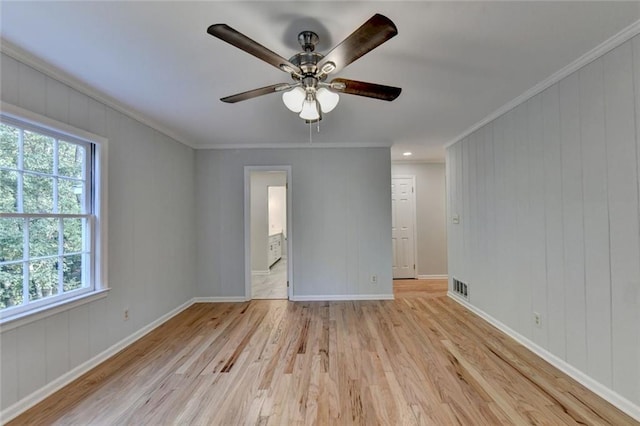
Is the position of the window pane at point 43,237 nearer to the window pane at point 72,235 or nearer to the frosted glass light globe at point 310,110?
the window pane at point 72,235

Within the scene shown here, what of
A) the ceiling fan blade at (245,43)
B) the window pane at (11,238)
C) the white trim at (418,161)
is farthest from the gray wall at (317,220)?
the ceiling fan blade at (245,43)

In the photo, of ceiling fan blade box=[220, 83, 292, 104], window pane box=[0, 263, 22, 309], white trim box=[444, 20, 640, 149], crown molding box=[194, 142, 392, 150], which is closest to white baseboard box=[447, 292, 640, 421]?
white trim box=[444, 20, 640, 149]

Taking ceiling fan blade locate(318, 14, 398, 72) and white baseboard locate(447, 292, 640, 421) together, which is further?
white baseboard locate(447, 292, 640, 421)

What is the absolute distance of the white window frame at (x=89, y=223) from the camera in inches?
73.6

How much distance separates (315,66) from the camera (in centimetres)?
171

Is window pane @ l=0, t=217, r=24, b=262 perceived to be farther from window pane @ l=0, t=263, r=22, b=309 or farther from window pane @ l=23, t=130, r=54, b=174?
window pane @ l=23, t=130, r=54, b=174

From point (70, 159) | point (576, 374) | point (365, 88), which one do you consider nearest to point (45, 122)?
point (70, 159)

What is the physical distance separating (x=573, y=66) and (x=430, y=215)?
3.82 metres

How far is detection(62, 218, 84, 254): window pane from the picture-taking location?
91.7 inches

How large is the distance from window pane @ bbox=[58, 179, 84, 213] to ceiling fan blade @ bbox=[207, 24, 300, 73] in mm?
1969

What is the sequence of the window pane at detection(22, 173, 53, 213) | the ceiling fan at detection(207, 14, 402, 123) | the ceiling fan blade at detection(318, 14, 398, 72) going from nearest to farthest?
the ceiling fan blade at detection(318, 14, 398, 72), the ceiling fan at detection(207, 14, 402, 123), the window pane at detection(22, 173, 53, 213)

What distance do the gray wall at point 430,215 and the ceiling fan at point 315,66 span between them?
4163mm

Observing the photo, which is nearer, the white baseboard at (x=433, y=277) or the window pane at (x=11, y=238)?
the window pane at (x=11, y=238)

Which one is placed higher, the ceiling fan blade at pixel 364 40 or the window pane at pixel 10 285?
the ceiling fan blade at pixel 364 40
